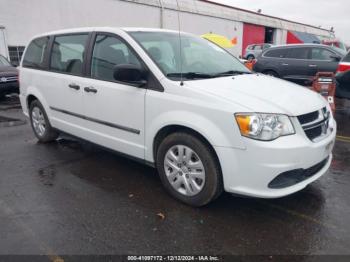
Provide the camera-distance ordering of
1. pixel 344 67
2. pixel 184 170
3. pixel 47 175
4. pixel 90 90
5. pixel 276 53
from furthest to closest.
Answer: pixel 276 53, pixel 344 67, pixel 47 175, pixel 90 90, pixel 184 170

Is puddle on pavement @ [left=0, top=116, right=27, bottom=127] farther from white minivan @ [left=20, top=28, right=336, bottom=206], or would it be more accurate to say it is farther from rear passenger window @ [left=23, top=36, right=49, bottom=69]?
white minivan @ [left=20, top=28, right=336, bottom=206]

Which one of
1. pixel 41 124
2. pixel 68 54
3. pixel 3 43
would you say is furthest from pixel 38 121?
pixel 3 43

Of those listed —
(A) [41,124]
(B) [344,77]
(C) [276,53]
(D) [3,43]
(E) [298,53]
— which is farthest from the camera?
(D) [3,43]

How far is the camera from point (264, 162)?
2775mm

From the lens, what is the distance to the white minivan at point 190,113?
2846 mm

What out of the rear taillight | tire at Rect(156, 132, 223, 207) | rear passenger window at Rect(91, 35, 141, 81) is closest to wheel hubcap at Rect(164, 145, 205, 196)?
tire at Rect(156, 132, 223, 207)

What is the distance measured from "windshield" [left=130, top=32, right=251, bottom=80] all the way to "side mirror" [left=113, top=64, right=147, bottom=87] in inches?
8.4

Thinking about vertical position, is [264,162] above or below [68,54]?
below

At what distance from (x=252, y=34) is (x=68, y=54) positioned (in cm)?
3075

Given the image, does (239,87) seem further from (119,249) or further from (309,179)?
(119,249)

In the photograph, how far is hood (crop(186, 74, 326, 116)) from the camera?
291cm

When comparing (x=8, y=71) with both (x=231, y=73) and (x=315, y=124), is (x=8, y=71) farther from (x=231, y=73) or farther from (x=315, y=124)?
(x=315, y=124)

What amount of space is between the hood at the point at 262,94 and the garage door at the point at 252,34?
2958 cm

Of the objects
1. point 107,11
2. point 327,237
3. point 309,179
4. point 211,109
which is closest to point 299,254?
point 327,237
